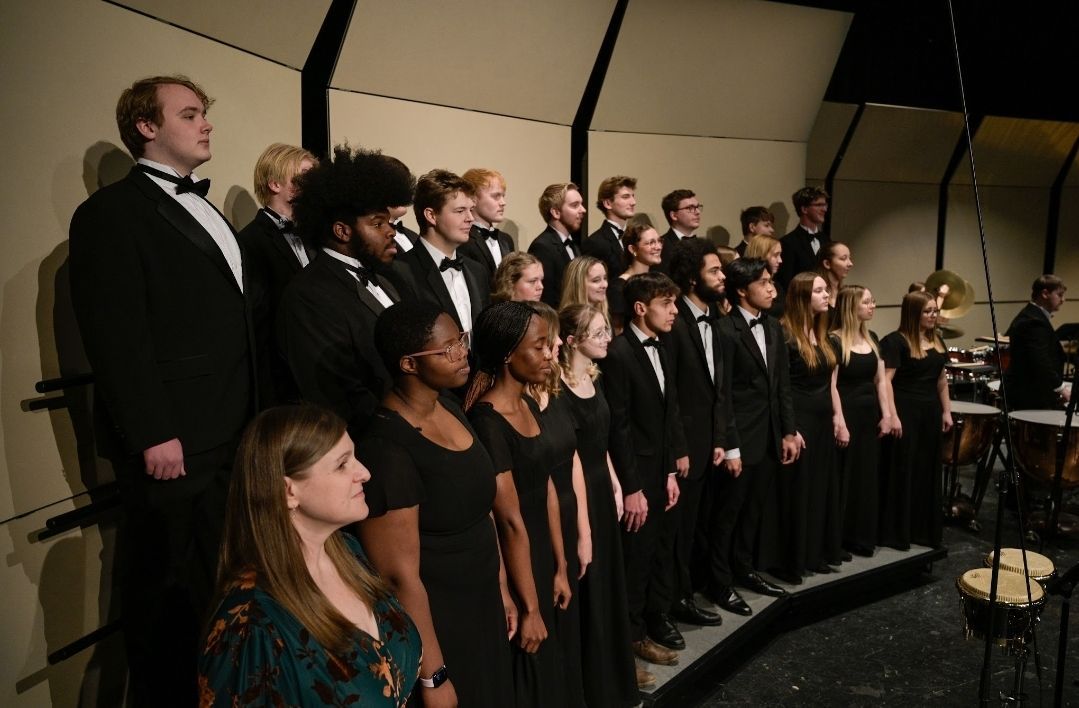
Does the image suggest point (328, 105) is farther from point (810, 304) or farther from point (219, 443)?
point (810, 304)

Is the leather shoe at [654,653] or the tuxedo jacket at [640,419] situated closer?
the tuxedo jacket at [640,419]

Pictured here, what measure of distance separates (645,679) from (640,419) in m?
1.04

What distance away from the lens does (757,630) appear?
4023 millimetres

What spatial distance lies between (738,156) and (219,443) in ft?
18.0

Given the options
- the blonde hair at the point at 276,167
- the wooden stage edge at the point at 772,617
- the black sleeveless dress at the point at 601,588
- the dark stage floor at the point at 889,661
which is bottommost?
the dark stage floor at the point at 889,661

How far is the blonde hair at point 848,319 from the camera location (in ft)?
15.1

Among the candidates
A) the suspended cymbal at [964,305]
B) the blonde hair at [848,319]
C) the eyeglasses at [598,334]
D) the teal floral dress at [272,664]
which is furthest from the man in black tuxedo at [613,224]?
the suspended cymbal at [964,305]

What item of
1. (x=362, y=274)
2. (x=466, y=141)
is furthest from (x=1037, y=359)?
(x=362, y=274)

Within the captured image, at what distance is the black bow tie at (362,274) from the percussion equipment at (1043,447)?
4212mm

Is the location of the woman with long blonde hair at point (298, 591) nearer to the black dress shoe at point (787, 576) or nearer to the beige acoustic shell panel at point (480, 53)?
the beige acoustic shell panel at point (480, 53)

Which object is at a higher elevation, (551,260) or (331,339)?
(551,260)

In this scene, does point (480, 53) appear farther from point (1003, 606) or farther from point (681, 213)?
point (1003, 606)

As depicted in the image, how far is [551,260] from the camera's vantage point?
456 cm

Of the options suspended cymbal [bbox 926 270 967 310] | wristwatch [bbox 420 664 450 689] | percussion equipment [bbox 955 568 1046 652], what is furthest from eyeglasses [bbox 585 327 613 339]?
suspended cymbal [bbox 926 270 967 310]
